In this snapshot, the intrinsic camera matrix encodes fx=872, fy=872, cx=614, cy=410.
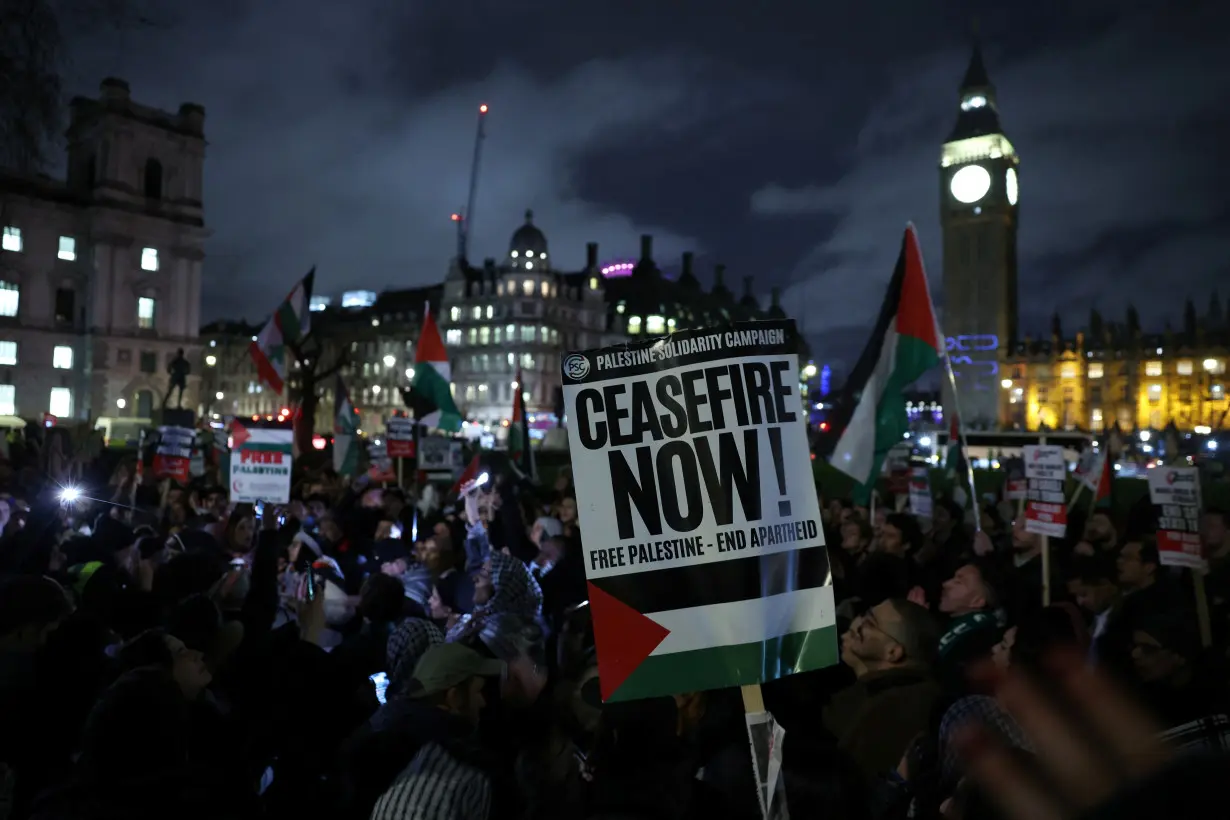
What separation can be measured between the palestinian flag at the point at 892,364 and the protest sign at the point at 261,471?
16.7ft

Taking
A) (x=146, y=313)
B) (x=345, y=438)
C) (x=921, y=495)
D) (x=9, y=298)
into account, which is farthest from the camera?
(x=146, y=313)

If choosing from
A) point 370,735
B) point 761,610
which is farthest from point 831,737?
point 370,735

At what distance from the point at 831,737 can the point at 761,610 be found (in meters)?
0.89

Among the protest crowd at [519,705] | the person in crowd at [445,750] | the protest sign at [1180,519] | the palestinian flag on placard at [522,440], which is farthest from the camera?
the palestinian flag on placard at [522,440]

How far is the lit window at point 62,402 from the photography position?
5141 cm

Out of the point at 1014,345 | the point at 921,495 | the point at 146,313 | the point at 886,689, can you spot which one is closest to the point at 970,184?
the point at 1014,345

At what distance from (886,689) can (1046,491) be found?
4644mm

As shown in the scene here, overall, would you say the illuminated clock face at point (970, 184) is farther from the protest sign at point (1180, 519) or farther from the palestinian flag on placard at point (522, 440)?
the protest sign at point (1180, 519)

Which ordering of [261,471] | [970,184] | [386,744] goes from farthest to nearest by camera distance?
1. [970,184]
2. [261,471]
3. [386,744]

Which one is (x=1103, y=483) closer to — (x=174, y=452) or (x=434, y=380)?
(x=434, y=380)

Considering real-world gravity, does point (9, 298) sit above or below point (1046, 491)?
above

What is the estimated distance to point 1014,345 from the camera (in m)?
109

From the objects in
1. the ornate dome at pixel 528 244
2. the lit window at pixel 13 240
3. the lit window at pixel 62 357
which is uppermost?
the ornate dome at pixel 528 244

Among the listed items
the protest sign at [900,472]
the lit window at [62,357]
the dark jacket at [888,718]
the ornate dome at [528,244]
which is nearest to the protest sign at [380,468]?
the protest sign at [900,472]
